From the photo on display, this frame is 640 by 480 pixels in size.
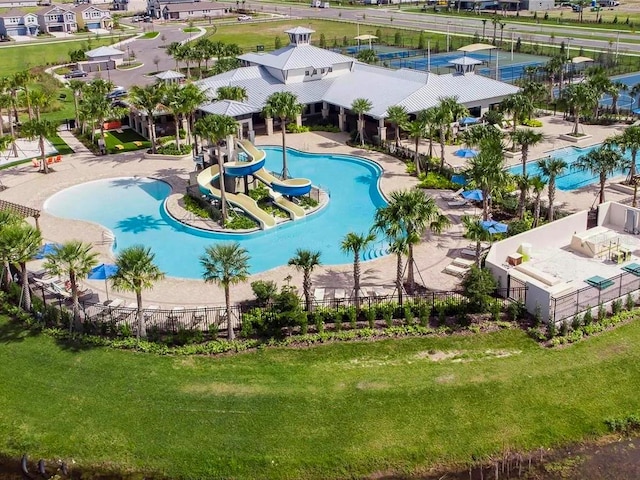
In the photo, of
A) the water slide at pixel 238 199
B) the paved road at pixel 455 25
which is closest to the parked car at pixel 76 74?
the water slide at pixel 238 199

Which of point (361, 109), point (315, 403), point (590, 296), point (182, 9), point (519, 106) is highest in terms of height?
point (182, 9)

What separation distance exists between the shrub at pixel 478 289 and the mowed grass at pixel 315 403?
5.93 ft

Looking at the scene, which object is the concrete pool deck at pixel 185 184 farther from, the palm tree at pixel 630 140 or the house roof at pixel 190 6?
the house roof at pixel 190 6

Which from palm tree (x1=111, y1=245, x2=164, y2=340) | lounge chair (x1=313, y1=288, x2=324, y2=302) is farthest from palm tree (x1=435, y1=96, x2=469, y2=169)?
palm tree (x1=111, y1=245, x2=164, y2=340)

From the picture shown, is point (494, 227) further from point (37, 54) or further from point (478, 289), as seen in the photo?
point (37, 54)

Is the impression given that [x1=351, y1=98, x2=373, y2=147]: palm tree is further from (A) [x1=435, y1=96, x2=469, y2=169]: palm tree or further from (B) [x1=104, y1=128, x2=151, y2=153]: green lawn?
(B) [x1=104, y1=128, x2=151, y2=153]: green lawn

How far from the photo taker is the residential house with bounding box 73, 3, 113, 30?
6033 inches

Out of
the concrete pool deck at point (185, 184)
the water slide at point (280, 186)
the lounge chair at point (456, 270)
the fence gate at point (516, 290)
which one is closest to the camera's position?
the fence gate at point (516, 290)

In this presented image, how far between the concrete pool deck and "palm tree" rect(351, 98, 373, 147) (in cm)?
193

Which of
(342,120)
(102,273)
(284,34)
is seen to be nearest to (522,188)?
(102,273)

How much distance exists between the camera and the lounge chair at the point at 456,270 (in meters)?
36.4

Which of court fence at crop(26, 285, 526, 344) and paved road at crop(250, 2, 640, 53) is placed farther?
paved road at crop(250, 2, 640, 53)

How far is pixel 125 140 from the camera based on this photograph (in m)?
65.6

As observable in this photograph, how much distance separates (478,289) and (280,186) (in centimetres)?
1982
